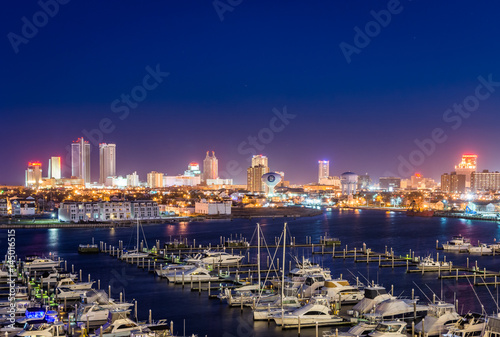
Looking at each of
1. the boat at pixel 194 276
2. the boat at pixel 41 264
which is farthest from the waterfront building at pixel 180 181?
the boat at pixel 194 276

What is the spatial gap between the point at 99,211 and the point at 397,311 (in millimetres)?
37771

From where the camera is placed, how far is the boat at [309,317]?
12.9 metres

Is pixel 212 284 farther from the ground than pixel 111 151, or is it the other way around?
pixel 111 151

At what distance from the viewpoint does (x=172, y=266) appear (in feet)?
65.7

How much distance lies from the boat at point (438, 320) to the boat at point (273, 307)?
9.01 feet

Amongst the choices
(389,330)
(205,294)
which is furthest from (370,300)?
(205,294)

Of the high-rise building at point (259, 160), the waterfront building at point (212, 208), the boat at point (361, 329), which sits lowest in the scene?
the boat at point (361, 329)

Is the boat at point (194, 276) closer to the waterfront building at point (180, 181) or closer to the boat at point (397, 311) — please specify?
the boat at point (397, 311)

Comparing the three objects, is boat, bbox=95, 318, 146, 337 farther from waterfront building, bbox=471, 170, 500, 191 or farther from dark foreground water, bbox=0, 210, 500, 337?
waterfront building, bbox=471, 170, 500, 191

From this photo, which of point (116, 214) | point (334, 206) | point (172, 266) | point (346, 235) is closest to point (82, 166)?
point (334, 206)

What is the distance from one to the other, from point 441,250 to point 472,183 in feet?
385

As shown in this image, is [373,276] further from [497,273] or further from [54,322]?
[54,322]

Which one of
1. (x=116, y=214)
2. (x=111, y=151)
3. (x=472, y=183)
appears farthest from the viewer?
(x=111, y=151)

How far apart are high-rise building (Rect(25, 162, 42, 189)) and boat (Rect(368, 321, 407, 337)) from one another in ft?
448
